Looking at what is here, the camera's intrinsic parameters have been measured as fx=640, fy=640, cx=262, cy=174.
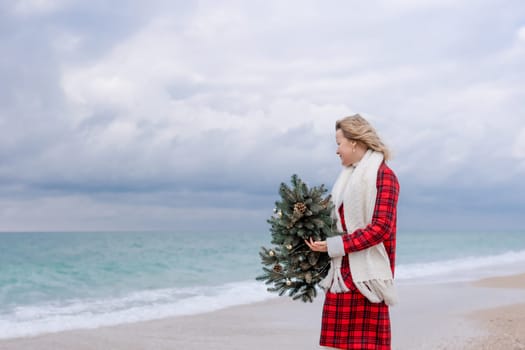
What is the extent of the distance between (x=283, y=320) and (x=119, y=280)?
38.9ft

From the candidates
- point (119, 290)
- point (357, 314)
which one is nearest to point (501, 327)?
point (357, 314)

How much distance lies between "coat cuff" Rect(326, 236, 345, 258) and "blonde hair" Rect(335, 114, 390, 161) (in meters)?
0.48

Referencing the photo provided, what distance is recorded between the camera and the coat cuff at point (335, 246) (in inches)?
124

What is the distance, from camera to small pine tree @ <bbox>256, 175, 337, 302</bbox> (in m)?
3.34

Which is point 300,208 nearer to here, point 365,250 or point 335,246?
point 335,246

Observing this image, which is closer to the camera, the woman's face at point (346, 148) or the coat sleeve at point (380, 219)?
the coat sleeve at point (380, 219)

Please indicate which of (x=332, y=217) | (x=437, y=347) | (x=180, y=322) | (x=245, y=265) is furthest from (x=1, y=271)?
(x=332, y=217)

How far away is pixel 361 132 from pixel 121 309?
10.2 meters

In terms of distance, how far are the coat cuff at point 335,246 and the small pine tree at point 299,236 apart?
107mm

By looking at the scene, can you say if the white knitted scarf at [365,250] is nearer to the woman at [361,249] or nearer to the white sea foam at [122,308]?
the woman at [361,249]

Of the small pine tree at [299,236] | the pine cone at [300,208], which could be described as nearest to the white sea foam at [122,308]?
the small pine tree at [299,236]

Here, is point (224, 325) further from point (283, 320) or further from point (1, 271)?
point (1, 271)

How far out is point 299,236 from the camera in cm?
340

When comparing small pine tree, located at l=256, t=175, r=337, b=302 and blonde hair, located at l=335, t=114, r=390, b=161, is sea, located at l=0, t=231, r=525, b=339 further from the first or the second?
blonde hair, located at l=335, t=114, r=390, b=161
